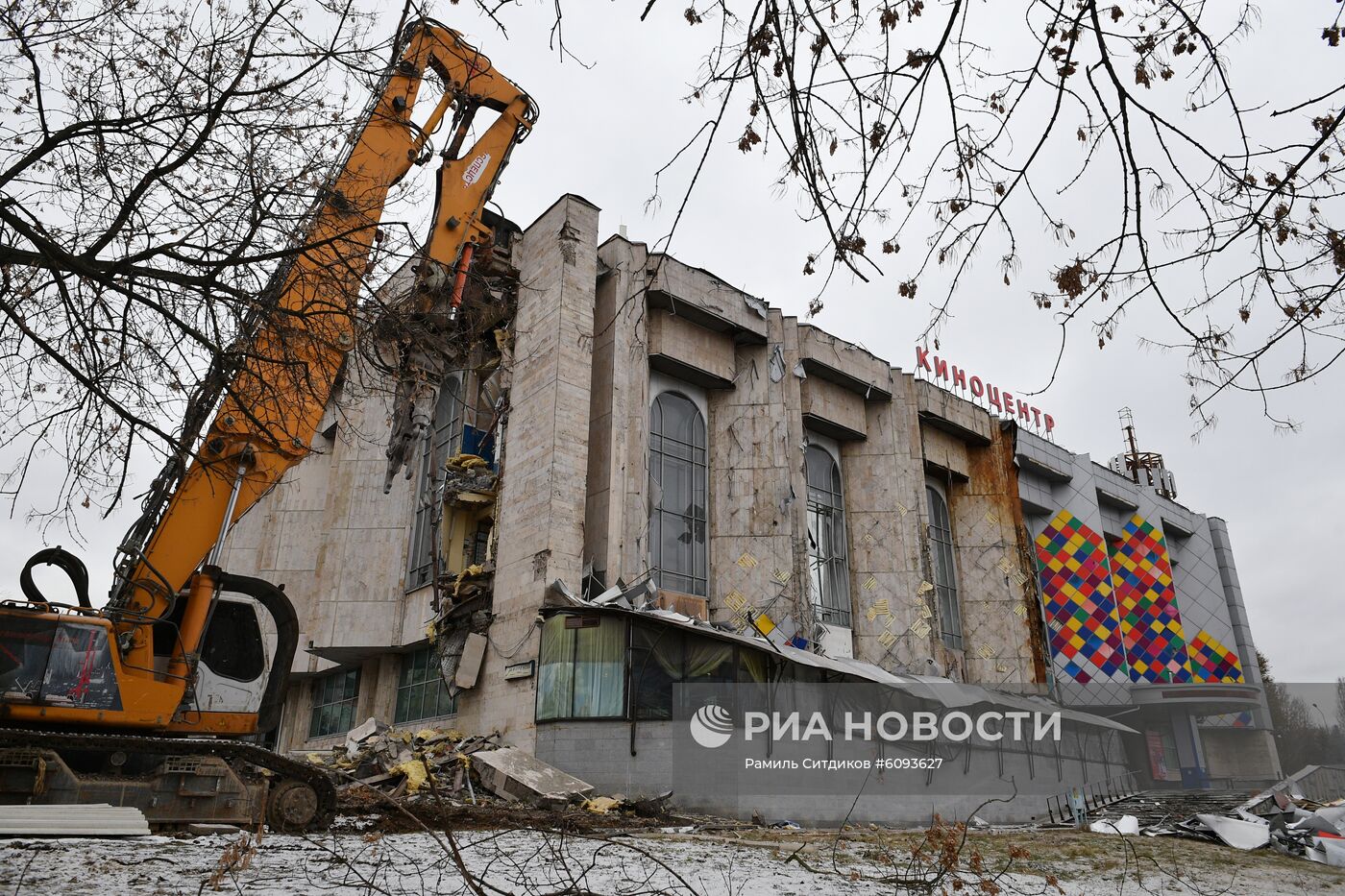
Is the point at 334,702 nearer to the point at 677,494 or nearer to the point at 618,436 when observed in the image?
Result: the point at 677,494

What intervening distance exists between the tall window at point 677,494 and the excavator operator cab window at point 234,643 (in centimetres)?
1146

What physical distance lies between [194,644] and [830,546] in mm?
18417

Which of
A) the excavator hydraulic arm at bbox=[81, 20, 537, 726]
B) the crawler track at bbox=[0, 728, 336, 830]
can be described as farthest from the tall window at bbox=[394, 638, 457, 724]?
the excavator hydraulic arm at bbox=[81, 20, 537, 726]

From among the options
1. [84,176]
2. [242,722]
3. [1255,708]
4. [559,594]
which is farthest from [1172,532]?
[84,176]

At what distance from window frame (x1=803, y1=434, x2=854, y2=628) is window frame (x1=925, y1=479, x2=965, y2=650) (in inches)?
117

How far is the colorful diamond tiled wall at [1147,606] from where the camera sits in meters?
36.1

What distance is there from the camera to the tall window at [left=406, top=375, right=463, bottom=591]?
2039cm

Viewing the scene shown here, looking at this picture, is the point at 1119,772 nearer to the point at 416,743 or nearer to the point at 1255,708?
the point at 1255,708

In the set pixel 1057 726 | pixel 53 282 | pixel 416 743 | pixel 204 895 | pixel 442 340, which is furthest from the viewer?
pixel 1057 726

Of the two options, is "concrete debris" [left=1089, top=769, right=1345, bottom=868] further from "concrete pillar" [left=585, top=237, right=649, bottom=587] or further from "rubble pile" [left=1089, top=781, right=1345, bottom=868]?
"concrete pillar" [left=585, top=237, right=649, bottom=587]

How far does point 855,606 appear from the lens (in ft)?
79.8

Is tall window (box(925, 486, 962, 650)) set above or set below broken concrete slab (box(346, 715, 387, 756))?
above

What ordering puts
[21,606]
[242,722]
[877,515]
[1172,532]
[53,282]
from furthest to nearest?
[1172,532]
[877,515]
[242,722]
[21,606]
[53,282]

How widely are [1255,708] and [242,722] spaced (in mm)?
41238
